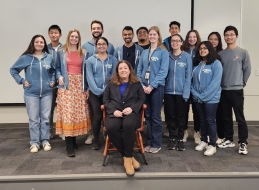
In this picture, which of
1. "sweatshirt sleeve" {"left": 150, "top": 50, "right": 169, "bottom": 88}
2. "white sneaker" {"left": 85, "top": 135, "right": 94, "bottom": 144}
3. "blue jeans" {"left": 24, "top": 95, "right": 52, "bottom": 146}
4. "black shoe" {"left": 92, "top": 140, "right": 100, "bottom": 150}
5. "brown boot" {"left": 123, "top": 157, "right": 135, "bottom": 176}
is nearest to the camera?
"brown boot" {"left": 123, "top": 157, "right": 135, "bottom": 176}

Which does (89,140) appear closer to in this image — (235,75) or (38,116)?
(38,116)

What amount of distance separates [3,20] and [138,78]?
274 cm

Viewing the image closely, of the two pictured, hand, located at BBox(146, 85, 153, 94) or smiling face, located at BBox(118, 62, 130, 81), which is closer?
smiling face, located at BBox(118, 62, 130, 81)

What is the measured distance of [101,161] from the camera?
2.61 meters

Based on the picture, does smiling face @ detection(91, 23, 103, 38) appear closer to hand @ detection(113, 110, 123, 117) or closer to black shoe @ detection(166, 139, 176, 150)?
hand @ detection(113, 110, 123, 117)

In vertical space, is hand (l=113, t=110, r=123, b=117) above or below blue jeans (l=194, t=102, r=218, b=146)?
above

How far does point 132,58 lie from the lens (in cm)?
307

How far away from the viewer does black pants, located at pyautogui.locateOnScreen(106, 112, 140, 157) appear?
2.31m

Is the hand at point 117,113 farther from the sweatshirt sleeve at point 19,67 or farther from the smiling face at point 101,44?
the sweatshirt sleeve at point 19,67

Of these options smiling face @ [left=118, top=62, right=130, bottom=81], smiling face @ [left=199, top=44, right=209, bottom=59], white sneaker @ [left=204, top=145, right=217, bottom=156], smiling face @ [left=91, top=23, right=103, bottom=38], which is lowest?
white sneaker @ [left=204, top=145, right=217, bottom=156]

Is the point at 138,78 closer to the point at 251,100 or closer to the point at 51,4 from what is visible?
the point at 51,4

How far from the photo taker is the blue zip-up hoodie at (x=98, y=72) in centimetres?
278

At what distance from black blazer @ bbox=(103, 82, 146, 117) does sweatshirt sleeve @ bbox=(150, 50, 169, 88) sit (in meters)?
0.21

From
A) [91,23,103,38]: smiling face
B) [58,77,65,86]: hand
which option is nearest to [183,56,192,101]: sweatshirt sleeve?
[91,23,103,38]: smiling face
